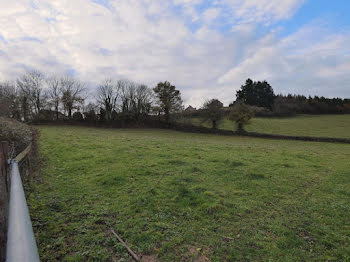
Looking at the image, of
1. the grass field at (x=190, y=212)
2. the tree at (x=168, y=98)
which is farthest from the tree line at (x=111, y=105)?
the grass field at (x=190, y=212)

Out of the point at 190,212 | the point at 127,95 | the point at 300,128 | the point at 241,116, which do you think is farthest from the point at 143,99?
the point at 190,212

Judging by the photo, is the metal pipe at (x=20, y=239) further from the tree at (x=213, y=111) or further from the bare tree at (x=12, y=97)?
A: the bare tree at (x=12, y=97)

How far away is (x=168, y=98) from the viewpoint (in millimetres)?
48438

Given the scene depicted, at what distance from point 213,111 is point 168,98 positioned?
12.4m

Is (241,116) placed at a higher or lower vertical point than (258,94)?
lower

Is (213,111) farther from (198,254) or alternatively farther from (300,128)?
(198,254)

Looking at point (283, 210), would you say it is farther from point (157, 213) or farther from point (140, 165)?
point (140, 165)

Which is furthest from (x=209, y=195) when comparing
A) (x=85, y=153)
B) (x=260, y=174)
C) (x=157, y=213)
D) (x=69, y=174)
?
(x=85, y=153)

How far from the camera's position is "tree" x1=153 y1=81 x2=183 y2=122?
4762cm

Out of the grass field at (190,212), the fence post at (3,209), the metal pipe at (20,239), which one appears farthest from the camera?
the grass field at (190,212)

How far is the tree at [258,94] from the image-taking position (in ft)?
259

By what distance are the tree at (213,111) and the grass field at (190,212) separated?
34.1 m

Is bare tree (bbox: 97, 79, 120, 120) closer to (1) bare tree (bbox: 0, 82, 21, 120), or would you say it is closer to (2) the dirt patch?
(1) bare tree (bbox: 0, 82, 21, 120)

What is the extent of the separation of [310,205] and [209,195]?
2.75 m
